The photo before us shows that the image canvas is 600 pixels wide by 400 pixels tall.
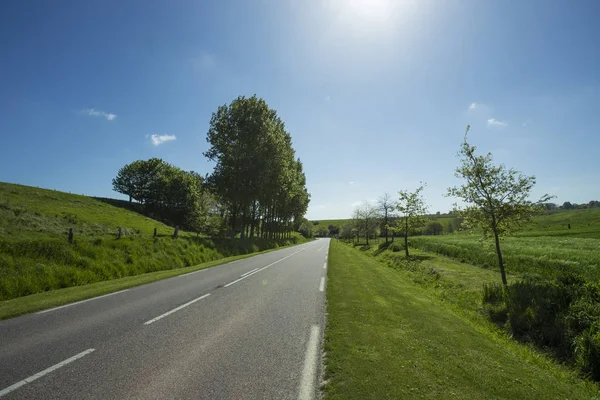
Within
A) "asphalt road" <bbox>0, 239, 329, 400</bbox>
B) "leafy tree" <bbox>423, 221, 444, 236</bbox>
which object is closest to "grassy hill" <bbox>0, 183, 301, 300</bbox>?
"asphalt road" <bbox>0, 239, 329, 400</bbox>

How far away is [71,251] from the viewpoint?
13508 mm

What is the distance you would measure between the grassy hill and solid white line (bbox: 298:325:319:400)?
11272 millimetres

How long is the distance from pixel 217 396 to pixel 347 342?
2796 mm

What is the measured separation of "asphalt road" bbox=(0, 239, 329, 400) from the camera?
12.7 feet

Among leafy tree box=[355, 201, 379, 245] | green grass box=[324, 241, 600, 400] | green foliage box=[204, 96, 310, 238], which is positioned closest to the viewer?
green grass box=[324, 241, 600, 400]

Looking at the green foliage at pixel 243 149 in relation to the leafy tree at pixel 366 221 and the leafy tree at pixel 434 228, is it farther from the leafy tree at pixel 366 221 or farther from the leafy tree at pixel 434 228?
the leafy tree at pixel 434 228

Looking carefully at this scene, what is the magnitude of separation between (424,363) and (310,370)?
79.6 inches

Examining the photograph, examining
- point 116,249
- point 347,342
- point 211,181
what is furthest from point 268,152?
point 347,342

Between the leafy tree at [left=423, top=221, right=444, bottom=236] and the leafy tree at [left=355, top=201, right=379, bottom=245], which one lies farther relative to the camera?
the leafy tree at [left=423, top=221, right=444, bottom=236]

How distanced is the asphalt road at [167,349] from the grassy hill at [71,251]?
4312mm

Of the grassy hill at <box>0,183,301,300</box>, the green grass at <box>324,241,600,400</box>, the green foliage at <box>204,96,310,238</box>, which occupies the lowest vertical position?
the green grass at <box>324,241,600,400</box>

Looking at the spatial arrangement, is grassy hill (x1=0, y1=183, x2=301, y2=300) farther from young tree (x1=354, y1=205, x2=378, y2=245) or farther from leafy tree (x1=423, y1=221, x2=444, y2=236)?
leafy tree (x1=423, y1=221, x2=444, y2=236)

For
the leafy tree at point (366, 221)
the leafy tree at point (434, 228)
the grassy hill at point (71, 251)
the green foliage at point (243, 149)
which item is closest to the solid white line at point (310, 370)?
the grassy hill at point (71, 251)

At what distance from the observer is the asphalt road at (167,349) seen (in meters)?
3.88
